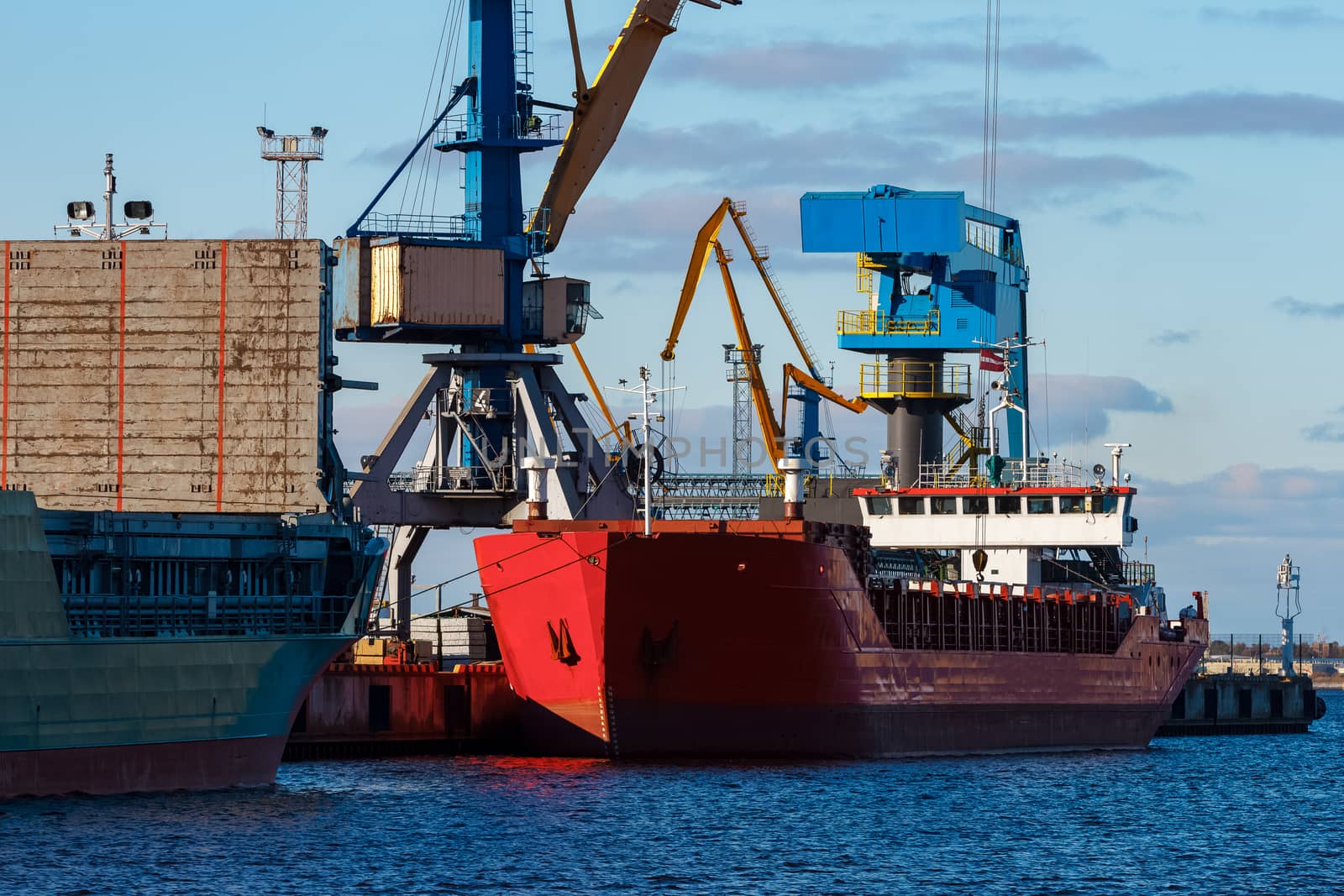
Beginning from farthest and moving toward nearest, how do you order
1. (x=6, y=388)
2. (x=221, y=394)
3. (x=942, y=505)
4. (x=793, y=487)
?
1. (x=942, y=505)
2. (x=793, y=487)
3. (x=221, y=394)
4. (x=6, y=388)

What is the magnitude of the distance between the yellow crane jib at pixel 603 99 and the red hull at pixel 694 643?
18192mm

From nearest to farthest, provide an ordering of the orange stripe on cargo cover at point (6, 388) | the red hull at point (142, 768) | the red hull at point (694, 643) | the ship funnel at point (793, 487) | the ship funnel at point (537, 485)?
1. the red hull at point (142, 768)
2. the orange stripe on cargo cover at point (6, 388)
3. the red hull at point (694, 643)
4. the ship funnel at point (793, 487)
5. the ship funnel at point (537, 485)

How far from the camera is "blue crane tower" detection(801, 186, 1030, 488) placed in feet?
217

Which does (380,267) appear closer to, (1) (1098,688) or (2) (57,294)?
(2) (57,294)

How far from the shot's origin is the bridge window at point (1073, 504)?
59.8 meters

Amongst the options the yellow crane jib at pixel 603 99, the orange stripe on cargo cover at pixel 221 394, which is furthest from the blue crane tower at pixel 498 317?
the orange stripe on cargo cover at pixel 221 394

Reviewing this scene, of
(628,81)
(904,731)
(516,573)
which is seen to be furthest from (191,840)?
(628,81)

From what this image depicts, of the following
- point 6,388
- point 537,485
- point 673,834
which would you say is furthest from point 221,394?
point 673,834

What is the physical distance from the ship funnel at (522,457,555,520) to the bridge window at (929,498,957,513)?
1542cm

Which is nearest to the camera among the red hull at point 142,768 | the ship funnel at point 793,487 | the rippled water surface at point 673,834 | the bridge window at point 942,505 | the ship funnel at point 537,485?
the rippled water surface at point 673,834

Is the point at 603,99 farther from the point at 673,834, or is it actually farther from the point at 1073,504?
the point at 673,834

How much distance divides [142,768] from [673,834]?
967 centimetres

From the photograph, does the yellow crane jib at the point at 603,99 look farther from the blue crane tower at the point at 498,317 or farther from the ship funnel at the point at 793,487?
the ship funnel at the point at 793,487

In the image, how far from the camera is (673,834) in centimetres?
3794
